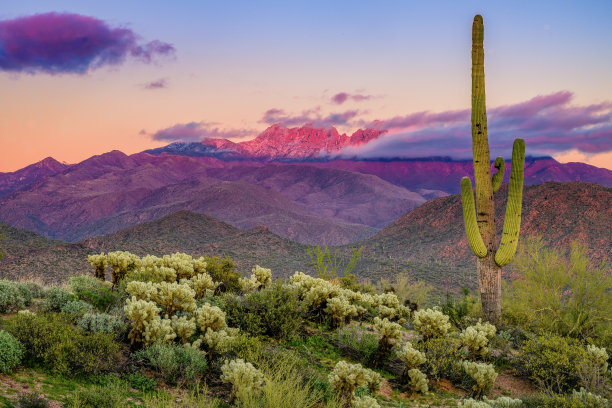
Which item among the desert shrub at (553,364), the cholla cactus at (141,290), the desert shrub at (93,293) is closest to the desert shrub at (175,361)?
the cholla cactus at (141,290)

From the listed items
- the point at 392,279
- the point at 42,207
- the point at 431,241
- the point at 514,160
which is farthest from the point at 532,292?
the point at 42,207

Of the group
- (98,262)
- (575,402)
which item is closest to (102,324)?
(98,262)

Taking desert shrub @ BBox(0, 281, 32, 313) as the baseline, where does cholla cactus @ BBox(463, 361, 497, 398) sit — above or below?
below

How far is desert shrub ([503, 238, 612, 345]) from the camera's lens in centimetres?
1207

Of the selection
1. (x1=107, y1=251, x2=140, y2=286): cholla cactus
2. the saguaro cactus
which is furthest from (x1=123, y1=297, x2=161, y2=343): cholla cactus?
the saguaro cactus

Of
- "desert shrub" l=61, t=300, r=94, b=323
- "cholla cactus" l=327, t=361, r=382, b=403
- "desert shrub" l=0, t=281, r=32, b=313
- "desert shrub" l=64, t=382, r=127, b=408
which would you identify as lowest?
"cholla cactus" l=327, t=361, r=382, b=403

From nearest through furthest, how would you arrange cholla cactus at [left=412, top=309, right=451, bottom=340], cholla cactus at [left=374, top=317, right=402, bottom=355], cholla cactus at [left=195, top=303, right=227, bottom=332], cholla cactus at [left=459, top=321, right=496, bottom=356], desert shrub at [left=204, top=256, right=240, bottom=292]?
cholla cactus at [left=195, top=303, right=227, bottom=332], cholla cactus at [left=374, top=317, right=402, bottom=355], cholla cactus at [left=459, top=321, right=496, bottom=356], cholla cactus at [left=412, top=309, right=451, bottom=340], desert shrub at [left=204, top=256, right=240, bottom=292]

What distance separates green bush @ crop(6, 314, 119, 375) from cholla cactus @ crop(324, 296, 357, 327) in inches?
195

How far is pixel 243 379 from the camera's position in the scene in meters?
5.66

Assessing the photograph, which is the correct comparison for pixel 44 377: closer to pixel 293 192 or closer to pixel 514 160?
pixel 514 160

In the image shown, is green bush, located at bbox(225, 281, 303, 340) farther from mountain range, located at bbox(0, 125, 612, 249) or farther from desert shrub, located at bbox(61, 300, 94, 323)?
mountain range, located at bbox(0, 125, 612, 249)

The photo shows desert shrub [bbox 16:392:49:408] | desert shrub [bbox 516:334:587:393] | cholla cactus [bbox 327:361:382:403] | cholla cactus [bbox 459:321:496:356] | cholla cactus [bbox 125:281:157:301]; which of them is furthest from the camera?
cholla cactus [bbox 459:321:496:356]

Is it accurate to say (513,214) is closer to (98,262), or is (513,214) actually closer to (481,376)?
(481,376)

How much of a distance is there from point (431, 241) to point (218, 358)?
4978 cm
